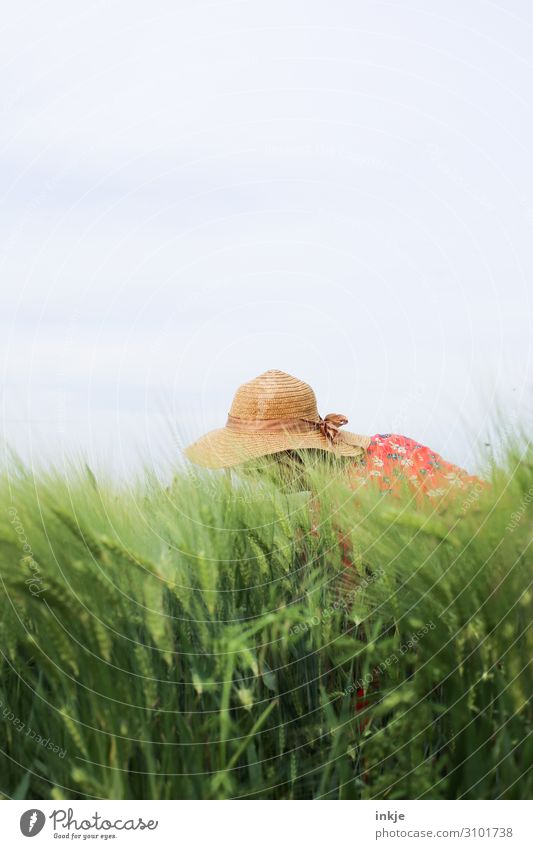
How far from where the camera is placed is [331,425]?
276cm

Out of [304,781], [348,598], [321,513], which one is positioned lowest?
[304,781]

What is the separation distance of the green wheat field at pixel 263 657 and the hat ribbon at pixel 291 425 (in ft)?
5.37

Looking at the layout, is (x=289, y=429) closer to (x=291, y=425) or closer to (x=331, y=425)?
(x=291, y=425)

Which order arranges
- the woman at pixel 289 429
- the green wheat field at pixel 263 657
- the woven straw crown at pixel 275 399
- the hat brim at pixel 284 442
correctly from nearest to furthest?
the green wheat field at pixel 263 657 → the hat brim at pixel 284 442 → the woman at pixel 289 429 → the woven straw crown at pixel 275 399

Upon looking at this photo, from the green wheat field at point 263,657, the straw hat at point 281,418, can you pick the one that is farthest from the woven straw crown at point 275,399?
the green wheat field at point 263,657

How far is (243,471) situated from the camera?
1.33 m

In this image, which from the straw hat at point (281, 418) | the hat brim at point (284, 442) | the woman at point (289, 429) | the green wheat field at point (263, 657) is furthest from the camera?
the straw hat at point (281, 418)

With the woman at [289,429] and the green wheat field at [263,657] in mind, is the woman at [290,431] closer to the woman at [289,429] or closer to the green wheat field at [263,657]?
the woman at [289,429]

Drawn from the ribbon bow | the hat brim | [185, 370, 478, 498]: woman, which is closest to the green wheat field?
the hat brim

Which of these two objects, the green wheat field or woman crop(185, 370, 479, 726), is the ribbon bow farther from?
the green wheat field

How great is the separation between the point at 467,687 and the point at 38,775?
0.53 metres

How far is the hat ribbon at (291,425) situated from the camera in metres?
2.70
